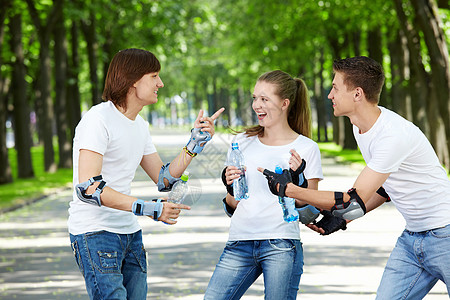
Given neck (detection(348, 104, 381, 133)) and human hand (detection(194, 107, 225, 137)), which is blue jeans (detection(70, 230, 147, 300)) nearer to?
human hand (detection(194, 107, 225, 137))

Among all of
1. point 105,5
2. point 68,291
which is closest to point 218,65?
point 105,5

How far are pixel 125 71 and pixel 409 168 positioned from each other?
150 centimetres

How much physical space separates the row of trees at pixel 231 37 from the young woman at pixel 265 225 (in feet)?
33.9

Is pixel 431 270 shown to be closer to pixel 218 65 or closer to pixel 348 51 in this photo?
pixel 348 51

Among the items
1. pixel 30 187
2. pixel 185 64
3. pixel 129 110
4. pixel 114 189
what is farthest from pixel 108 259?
pixel 185 64

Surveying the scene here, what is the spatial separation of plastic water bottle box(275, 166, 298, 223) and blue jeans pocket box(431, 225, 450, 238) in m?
0.70

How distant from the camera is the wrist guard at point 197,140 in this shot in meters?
4.44

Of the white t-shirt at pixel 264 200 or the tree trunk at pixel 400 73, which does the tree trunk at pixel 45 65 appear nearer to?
the tree trunk at pixel 400 73

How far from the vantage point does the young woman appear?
423 cm

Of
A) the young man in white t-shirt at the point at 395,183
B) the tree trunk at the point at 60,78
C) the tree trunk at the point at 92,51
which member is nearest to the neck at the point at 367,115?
the young man in white t-shirt at the point at 395,183

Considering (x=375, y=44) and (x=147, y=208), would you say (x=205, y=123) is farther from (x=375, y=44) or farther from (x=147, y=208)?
(x=375, y=44)

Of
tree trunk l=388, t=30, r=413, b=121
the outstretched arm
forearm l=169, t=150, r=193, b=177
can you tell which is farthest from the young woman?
tree trunk l=388, t=30, r=413, b=121

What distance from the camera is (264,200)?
4.29 metres

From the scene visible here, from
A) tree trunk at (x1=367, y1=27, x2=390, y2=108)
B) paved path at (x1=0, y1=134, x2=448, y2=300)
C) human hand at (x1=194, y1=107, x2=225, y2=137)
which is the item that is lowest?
paved path at (x1=0, y1=134, x2=448, y2=300)
